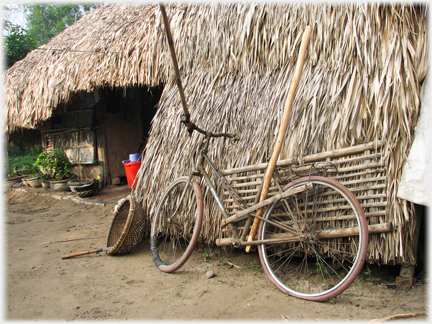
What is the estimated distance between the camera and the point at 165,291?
2350 mm

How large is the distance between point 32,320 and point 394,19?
3336 millimetres

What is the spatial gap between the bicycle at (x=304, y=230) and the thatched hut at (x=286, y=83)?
7.9 inches

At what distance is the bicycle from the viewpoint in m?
2.09

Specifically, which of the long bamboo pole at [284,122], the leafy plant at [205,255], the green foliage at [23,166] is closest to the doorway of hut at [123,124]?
the green foliage at [23,166]

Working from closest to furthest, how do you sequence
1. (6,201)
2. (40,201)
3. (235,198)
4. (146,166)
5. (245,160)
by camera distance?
(235,198) → (245,160) → (146,166) → (40,201) → (6,201)

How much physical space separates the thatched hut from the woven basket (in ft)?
0.67

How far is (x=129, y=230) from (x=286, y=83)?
6.81 ft

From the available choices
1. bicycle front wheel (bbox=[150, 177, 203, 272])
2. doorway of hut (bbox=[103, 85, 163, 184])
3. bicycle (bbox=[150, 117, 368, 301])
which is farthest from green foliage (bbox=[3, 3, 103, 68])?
bicycle (bbox=[150, 117, 368, 301])

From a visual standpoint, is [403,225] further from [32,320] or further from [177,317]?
[32,320]

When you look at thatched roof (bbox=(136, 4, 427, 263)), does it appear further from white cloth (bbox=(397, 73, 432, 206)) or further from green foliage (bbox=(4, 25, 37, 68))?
green foliage (bbox=(4, 25, 37, 68))

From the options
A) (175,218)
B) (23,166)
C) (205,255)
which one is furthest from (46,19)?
(205,255)

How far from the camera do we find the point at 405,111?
213 centimetres

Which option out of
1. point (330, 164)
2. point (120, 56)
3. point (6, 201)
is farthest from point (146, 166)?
point (6, 201)

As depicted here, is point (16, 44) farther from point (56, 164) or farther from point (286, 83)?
point (286, 83)
